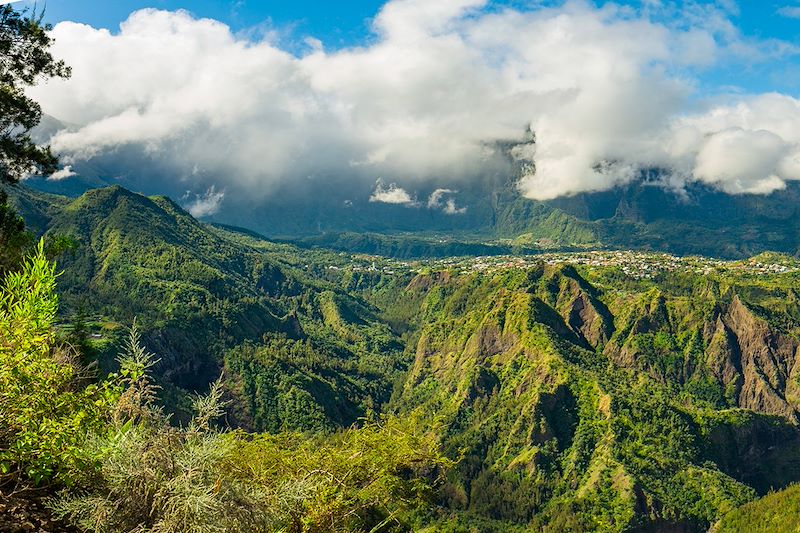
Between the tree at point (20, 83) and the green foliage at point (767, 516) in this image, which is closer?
the tree at point (20, 83)

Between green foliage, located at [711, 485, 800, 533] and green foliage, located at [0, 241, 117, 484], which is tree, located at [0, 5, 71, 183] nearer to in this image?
green foliage, located at [0, 241, 117, 484]

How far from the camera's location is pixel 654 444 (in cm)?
17162

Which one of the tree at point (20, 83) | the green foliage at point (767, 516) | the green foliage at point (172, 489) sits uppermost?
the tree at point (20, 83)

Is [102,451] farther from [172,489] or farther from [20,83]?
[20,83]

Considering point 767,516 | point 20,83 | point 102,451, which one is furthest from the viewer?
point 767,516

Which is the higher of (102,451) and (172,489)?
(102,451)

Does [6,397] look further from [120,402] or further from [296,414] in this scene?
[296,414]

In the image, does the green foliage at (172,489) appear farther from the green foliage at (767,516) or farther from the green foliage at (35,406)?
the green foliage at (767,516)

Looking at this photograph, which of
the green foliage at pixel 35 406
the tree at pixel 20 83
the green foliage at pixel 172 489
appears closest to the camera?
the green foliage at pixel 35 406

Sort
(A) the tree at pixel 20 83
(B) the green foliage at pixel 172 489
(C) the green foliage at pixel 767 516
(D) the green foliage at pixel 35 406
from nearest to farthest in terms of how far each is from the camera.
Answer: (D) the green foliage at pixel 35 406
(B) the green foliage at pixel 172 489
(A) the tree at pixel 20 83
(C) the green foliage at pixel 767 516

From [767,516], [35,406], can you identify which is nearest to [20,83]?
[35,406]

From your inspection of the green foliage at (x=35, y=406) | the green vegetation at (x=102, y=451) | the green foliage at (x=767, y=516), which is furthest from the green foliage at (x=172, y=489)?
the green foliage at (x=767, y=516)

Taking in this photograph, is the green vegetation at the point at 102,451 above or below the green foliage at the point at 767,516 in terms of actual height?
above

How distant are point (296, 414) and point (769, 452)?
168 m
